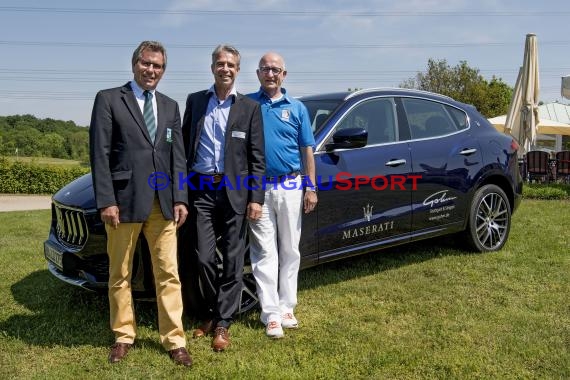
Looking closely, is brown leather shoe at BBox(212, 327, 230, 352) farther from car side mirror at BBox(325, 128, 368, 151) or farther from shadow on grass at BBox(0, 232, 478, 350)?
car side mirror at BBox(325, 128, 368, 151)

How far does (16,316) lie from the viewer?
3.94 meters

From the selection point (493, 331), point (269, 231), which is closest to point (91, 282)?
point (269, 231)

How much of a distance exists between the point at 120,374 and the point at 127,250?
694mm

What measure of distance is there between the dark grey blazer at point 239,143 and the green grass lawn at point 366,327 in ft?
3.15

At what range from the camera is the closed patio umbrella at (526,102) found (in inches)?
441

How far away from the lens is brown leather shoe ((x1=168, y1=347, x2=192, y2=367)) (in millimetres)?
3041

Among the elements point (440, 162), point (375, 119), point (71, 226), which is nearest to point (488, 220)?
point (440, 162)

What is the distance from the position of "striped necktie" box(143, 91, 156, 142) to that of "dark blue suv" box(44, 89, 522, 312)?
731 mm

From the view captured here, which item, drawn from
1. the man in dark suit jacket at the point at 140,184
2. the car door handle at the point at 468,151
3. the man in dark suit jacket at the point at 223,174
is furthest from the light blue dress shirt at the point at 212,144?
the car door handle at the point at 468,151

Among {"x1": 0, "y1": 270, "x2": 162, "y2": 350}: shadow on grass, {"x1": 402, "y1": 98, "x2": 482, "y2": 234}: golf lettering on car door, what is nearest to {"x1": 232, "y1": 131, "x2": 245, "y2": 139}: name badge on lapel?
{"x1": 0, "y1": 270, "x2": 162, "y2": 350}: shadow on grass

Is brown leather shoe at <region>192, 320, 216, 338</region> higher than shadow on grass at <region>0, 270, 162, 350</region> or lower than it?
higher

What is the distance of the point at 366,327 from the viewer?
11.8 ft

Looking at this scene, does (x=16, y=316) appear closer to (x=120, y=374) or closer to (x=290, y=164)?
(x=120, y=374)

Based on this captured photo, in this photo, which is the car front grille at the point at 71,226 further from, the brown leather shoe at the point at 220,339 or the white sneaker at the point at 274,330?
the white sneaker at the point at 274,330
